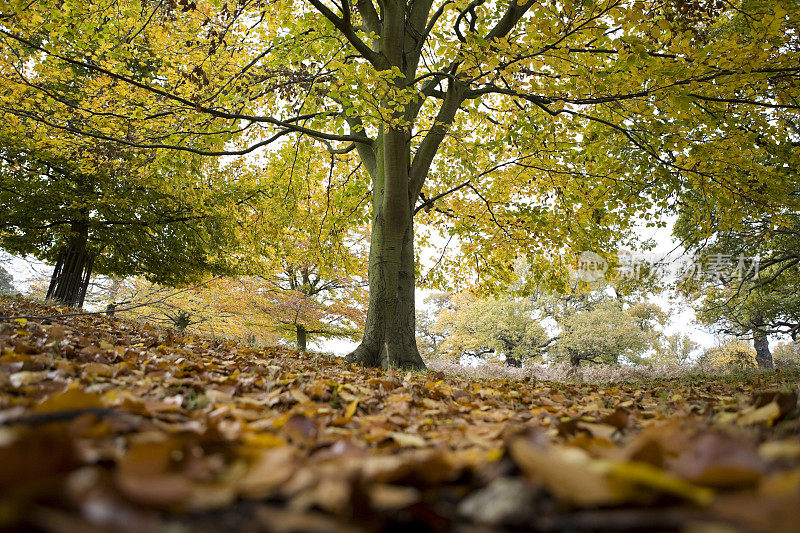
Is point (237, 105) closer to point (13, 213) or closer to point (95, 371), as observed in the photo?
point (95, 371)

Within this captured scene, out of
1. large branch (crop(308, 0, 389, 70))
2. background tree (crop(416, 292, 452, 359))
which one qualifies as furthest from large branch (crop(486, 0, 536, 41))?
background tree (crop(416, 292, 452, 359))

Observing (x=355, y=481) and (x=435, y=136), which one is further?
(x=435, y=136)

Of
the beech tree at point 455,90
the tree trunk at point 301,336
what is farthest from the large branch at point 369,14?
the tree trunk at point 301,336

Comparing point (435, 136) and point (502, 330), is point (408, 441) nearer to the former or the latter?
point (435, 136)

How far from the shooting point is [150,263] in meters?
11.8

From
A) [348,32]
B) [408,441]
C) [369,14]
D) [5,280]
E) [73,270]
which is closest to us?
[408,441]

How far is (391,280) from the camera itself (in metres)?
5.38

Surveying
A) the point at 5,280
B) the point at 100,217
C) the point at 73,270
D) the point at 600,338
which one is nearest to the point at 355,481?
the point at 100,217

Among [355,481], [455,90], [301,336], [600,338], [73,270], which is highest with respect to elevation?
[455,90]

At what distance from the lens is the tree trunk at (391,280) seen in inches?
205

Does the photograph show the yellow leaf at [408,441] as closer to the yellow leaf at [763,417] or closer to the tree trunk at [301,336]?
the yellow leaf at [763,417]

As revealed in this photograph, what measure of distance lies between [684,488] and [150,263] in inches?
529

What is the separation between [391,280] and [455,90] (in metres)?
2.71

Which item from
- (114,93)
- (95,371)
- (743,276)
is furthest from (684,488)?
(743,276)
